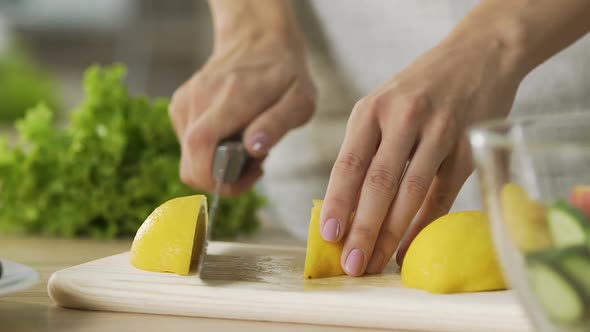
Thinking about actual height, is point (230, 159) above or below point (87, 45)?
below

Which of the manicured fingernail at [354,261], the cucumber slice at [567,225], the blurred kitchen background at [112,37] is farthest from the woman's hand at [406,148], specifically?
the blurred kitchen background at [112,37]

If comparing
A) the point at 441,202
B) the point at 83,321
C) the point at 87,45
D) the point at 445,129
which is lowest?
the point at 83,321

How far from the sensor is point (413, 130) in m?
1.06

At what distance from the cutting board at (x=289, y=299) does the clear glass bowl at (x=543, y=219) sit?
251mm

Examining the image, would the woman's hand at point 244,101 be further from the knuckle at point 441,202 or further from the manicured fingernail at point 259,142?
the knuckle at point 441,202

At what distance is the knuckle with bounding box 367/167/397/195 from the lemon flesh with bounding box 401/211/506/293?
112mm

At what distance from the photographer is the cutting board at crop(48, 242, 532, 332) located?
0.83 m

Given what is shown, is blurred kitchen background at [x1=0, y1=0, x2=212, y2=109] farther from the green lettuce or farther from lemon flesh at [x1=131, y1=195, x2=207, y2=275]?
lemon flesh at [x1=131, y1=195, x2=207, y2=275]

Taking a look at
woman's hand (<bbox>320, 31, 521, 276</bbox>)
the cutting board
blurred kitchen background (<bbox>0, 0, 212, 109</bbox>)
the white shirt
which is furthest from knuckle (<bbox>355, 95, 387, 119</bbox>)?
blurred kitchen background (<bbox>0, 0, 212, 109</bbox>)

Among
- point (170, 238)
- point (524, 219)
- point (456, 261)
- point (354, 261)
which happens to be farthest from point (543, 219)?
point (170, 238)

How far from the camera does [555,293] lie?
0.55 metres

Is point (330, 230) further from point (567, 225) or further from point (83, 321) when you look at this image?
point (567, 225)

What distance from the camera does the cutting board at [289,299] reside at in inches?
32.9

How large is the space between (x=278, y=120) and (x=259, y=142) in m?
0.08
